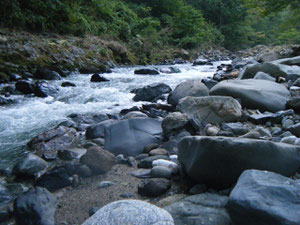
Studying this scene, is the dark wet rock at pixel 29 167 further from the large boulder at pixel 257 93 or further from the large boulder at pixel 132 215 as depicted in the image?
the large boulder at pixel 257 93

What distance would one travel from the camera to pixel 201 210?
4.69ft

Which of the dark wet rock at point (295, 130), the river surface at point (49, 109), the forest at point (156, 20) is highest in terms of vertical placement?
the forest at point (156, 20)

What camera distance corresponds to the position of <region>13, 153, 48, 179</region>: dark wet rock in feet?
7.32

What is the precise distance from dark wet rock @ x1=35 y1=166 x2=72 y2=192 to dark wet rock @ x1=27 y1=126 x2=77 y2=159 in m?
0.59

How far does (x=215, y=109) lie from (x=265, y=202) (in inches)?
87.7

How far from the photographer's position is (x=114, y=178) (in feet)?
6.97

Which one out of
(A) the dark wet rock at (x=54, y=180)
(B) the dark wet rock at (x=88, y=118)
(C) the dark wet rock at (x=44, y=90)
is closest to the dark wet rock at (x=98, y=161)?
(A) the dark wet rock at (x=54, y=180)

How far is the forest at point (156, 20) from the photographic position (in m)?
9.70

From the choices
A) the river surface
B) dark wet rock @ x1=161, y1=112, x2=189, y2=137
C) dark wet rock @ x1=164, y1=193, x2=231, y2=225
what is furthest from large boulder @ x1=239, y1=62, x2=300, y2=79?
dark wet rock @ x1=164, y1=193, x2=231, y2=225

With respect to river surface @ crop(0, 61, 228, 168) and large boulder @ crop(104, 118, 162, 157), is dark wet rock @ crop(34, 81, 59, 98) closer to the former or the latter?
river surface @ crop(0, 61, 228, 168)

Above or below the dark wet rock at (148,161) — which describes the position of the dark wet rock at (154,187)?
above

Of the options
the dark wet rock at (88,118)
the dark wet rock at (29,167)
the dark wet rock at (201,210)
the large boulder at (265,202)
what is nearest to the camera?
the large boulder at (265,202)

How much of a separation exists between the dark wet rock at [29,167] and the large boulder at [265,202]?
5.88ft

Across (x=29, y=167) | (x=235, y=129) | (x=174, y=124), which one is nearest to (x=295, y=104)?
(x=235, y=129)
